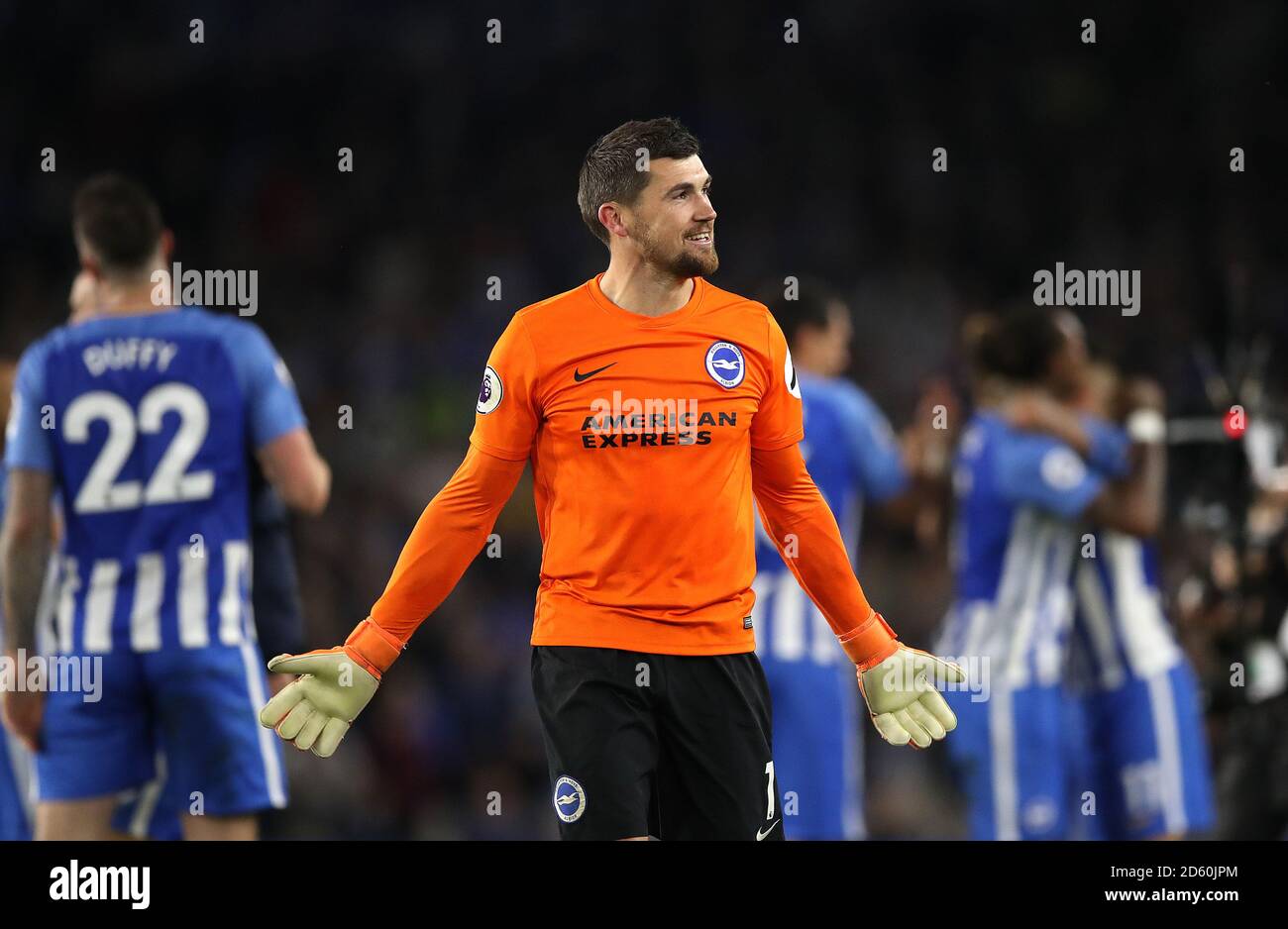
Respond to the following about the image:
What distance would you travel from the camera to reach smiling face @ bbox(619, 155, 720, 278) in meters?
3.37

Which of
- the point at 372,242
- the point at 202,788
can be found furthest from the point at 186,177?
the point at 202,788

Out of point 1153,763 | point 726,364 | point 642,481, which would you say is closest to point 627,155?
point 726,364

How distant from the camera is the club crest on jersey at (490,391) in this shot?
3.37m

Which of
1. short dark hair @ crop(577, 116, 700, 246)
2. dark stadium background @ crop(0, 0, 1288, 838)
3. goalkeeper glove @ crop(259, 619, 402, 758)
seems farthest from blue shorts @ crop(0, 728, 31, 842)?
short dark hair @ crop(577, 116, 700, 246)

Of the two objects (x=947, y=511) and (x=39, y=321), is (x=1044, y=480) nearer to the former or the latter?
(x=947, y=511)

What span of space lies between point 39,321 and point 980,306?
5.17 m

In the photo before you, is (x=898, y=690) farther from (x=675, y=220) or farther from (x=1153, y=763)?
(x=1153, y=763)

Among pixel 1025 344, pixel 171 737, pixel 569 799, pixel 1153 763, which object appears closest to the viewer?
pixel 569 799

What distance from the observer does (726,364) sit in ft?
11.1

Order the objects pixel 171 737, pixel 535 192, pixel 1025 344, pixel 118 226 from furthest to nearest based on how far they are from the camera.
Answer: pixel 535 192
pixel 1025 344
pixel 118 226
pixel 171 737

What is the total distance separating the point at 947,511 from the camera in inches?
282

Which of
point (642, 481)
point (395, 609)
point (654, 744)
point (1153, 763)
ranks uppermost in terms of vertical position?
point (642, 481)

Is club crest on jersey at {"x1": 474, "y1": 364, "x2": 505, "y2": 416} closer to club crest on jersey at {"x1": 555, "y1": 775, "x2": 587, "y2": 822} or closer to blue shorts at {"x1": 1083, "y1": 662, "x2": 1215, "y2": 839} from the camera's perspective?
club crest on jersey at {"x1": 555, "y1": 775, "x2": 587, "y2": 822}

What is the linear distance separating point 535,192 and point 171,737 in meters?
5.01
